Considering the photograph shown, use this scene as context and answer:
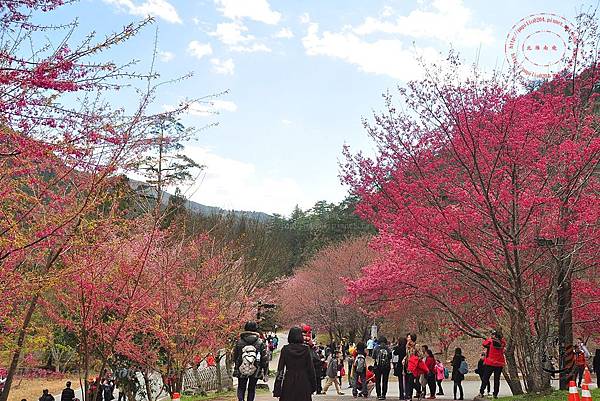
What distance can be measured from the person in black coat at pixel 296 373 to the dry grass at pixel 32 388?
64.2 ft

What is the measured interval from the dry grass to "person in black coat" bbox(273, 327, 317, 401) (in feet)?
64.2

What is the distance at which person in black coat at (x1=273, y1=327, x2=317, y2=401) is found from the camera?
6.59m

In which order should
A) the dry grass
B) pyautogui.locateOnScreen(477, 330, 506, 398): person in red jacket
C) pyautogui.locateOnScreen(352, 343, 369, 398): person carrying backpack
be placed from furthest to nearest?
1. the dry grass
2. pyautogui.locateOnScreen(352, 343, 369, 398): person carrying backpack
3. pyautogui.locateOnScreen(477, 330, 506, 398): person in red jacket

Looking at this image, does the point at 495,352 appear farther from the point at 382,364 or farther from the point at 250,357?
the point at 250,357

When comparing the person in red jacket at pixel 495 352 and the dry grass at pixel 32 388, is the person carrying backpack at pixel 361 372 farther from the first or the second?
the dry grass at pixel 32 388

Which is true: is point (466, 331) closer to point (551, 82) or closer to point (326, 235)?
point (551, 82)

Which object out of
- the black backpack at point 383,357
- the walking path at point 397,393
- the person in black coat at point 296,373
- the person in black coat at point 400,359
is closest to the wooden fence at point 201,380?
the walking path at point 397,393

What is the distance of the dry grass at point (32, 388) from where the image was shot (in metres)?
23.8

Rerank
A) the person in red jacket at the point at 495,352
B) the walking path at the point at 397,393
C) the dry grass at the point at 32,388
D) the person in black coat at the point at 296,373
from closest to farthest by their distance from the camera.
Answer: the person in black coat at the point at 296,373 < the person in red jacket at the point at 495,352 < the walking path at the point at 397,393 < the dry grass at the point at 32,388

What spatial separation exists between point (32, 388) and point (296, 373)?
982 inches

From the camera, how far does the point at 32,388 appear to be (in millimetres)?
27125

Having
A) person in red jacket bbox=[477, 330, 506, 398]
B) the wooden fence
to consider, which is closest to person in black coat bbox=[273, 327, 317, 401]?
person in red jacket bbox=[477, 330, 506, 398]

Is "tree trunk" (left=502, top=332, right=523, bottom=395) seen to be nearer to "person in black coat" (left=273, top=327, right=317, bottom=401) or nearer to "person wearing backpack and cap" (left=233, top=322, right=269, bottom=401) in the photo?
"person wearing backpack and cap" (left=233, top=322, right=269, bottom=401)

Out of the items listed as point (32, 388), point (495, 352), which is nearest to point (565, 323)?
point (495, 352)
